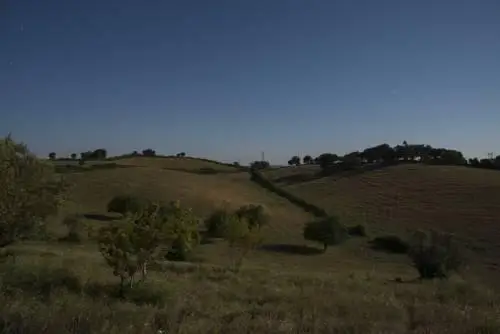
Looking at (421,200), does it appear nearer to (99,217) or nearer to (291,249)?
(291,249)

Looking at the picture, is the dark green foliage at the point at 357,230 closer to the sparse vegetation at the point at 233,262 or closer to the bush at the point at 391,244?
the sparse vegetation at the point at 233,262

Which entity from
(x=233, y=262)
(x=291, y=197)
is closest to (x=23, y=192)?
(x=233, y=262)

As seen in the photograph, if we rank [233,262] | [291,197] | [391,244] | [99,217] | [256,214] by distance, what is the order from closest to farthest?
[233,262], [391,244], [99,217], [256,214], [291,197]

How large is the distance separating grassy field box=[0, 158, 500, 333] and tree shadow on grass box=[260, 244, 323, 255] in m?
0.17

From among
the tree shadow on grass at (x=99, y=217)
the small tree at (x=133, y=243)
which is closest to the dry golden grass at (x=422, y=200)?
the tree shadow on grass at (x=99, y=217)

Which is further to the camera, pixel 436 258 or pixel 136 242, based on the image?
pixel 436 258

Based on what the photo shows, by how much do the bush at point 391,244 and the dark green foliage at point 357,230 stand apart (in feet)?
12.4

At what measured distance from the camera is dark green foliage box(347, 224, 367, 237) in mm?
75688

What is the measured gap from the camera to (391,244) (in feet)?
225

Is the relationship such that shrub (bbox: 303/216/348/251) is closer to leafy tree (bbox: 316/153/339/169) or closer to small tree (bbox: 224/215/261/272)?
small tree (bbox: 224/215/261/272)

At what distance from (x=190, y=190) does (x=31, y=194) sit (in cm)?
7736

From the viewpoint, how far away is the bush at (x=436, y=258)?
4538 centimetres

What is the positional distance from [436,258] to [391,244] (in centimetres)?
2166

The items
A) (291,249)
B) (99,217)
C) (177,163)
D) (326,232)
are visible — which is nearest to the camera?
(291,249)
